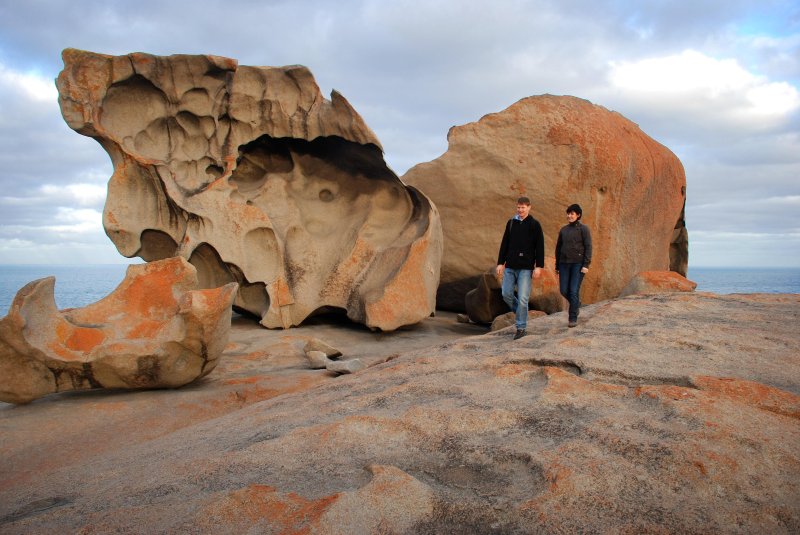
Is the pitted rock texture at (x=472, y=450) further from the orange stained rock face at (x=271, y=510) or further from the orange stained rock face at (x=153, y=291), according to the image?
the orange stained rock face at (x=153, y=291)

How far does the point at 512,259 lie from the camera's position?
4996 millimetres

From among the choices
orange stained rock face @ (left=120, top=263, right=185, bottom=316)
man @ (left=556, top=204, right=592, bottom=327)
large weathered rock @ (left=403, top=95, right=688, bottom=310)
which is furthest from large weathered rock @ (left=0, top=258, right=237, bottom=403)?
large weathered rock @ (left=403, top=95, right=688, bottom=310)

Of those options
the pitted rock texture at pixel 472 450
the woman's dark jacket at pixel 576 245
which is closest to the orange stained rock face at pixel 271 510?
the pitted rock texture at pixel 472 450

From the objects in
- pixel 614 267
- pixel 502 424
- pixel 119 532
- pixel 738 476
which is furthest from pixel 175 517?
pixel 614 267

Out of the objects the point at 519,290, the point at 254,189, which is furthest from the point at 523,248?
the point at 254,189

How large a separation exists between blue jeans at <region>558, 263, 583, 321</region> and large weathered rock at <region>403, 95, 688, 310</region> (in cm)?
330

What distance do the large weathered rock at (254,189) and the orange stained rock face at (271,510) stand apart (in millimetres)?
4923

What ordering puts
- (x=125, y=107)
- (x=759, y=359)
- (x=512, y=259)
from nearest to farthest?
1. (x=759, y=359)
2. (x=512, y=259)
3. (x=125, y=107)

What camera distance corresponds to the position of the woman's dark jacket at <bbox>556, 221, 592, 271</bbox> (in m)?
4.93

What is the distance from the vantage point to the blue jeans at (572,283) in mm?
4840

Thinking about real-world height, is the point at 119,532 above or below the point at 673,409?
below

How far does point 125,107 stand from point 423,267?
13.0 ft

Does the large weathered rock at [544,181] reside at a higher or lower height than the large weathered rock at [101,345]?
higher

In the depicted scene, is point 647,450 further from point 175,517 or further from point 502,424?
point 175,517
